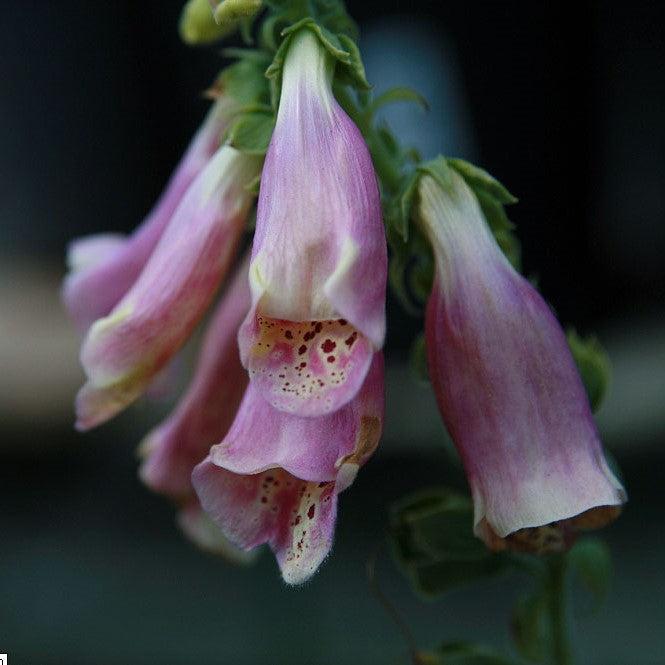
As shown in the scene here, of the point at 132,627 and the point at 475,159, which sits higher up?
the point at 475,159

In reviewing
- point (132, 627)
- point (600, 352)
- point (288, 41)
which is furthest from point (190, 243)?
point (132, 627)

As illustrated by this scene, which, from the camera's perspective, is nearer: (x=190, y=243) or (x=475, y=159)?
(x=190, y=243)

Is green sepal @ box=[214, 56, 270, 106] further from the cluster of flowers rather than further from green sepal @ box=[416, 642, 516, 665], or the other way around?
green sepal @ box=[416, 642, 516, 665]

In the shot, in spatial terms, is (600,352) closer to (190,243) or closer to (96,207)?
(190,243)

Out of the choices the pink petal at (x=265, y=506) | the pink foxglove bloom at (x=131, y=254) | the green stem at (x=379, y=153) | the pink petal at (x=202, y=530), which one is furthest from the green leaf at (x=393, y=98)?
the pink petal at (x=202, y=530)

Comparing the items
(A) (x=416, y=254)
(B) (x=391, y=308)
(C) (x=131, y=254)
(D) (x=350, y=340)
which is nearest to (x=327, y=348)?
(D) (x=350, y=340)

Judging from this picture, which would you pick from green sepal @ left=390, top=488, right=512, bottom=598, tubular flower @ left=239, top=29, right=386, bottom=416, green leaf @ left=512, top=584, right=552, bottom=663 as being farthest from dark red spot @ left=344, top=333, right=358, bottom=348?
green leaf @ left=512, top=584, right=552, bottom=663

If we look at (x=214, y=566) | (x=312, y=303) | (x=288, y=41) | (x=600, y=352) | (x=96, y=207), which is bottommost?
(x=214, y=566)
